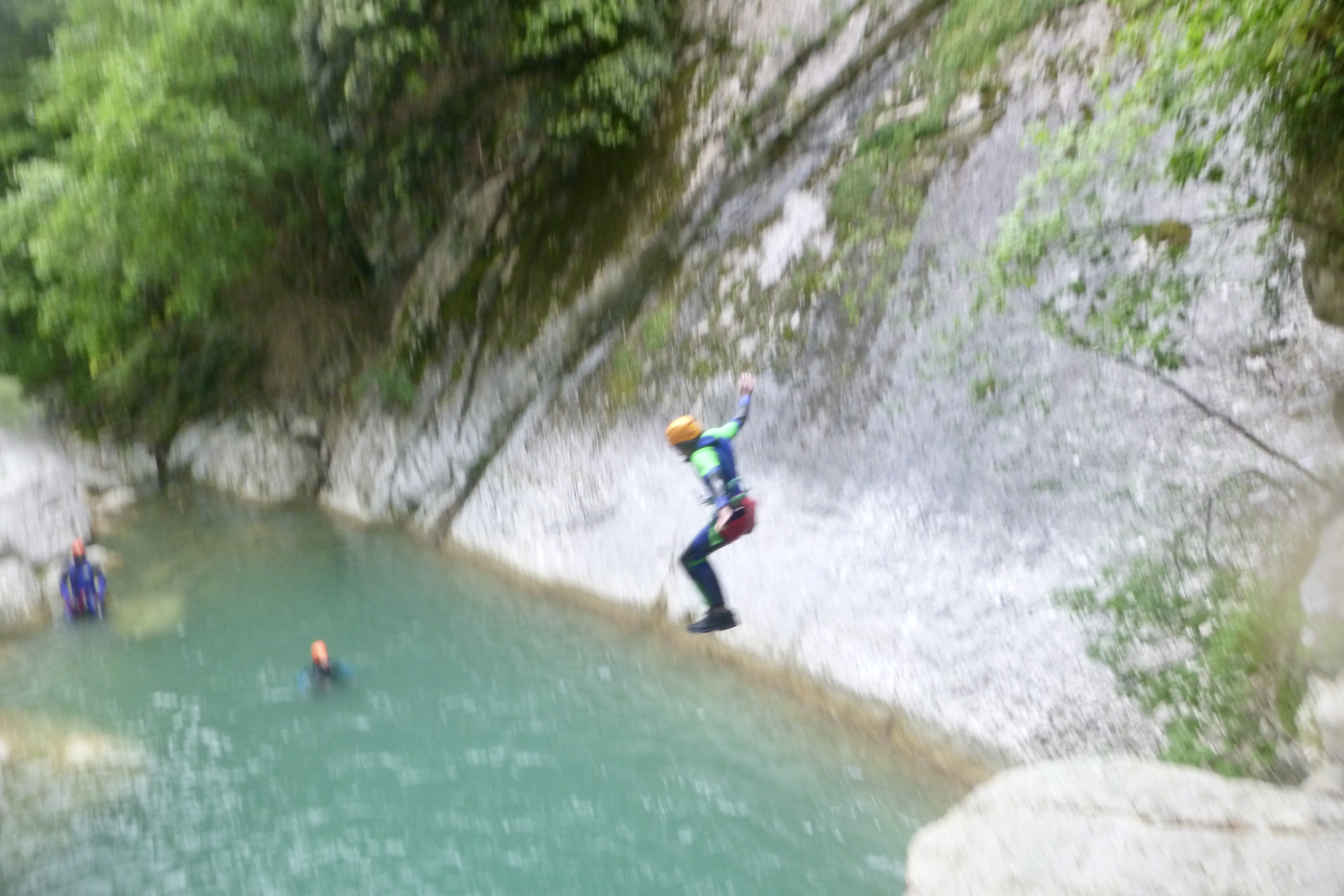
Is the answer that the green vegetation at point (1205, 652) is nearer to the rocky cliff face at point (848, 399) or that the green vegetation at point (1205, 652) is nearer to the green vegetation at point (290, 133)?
the rocky cliff face at point (848, 399)

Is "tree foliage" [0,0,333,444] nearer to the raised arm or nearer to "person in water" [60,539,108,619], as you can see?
"person in water" [60,539,108,619]

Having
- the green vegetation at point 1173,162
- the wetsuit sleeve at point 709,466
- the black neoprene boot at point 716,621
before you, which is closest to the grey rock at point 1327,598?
the green vegetation at point 1173,162

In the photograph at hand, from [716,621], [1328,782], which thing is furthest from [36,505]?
[1328,782]

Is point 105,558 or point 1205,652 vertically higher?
point 1205,652

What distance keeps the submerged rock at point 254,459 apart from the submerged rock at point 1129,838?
17090 millimetres

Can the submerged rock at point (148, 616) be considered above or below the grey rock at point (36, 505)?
above

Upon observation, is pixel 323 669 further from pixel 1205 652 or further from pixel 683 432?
pixel 1205 652

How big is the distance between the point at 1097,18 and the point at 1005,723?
7.82m

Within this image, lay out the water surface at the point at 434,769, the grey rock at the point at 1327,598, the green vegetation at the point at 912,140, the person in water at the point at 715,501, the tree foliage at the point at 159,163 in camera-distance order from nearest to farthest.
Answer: the grey rock at the point at 1327,598, the water surface at the point at 434,769, the person in water at the point at 715,501, the green vegetation at the point at 912,140, the tree foliage at the point at 159,163

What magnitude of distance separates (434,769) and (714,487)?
4081 millimetres

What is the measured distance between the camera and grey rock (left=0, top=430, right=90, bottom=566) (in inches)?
566

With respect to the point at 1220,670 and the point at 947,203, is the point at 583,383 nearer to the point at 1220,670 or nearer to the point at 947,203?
the point at 947,203

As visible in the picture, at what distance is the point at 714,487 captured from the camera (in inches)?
351

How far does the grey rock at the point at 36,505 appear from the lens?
1438cm
